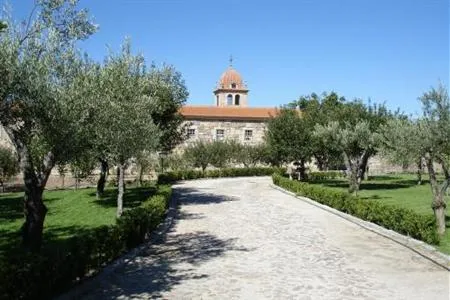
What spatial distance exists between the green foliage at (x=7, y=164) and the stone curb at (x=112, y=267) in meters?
20.7

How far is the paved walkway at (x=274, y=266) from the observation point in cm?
948

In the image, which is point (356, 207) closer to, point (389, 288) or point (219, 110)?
point (389, 288)

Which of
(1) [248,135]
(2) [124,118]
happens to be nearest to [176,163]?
(1) [248,135]

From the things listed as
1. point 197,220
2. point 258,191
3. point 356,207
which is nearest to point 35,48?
point 197,220

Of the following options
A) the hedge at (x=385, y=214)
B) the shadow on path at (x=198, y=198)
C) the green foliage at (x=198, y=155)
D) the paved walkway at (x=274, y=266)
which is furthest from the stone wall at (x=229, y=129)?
the paved walkway at (x=274, y=266)

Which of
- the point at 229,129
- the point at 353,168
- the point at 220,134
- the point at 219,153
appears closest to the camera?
the point at 353,168

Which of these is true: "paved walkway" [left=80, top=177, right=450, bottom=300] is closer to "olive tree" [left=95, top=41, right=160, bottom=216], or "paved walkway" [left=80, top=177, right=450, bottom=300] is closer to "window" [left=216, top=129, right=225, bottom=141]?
"olive tree" [left=95, top=41, right=160, bottom=216]

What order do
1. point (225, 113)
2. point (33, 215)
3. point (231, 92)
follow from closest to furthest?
point (33, 215), point (225, 113), point (231, 92)

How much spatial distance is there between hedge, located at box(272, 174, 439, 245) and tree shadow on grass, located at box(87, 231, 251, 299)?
519 cm

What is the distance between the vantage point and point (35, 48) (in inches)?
474

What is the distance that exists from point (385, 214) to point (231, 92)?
6804 cm

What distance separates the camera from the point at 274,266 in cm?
1153

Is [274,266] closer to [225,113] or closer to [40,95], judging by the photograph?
[40,95]

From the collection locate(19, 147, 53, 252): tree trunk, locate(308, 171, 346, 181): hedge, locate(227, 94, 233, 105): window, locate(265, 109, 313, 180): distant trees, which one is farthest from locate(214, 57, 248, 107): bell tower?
locate(19, 147, 53, 252): tree trunk
